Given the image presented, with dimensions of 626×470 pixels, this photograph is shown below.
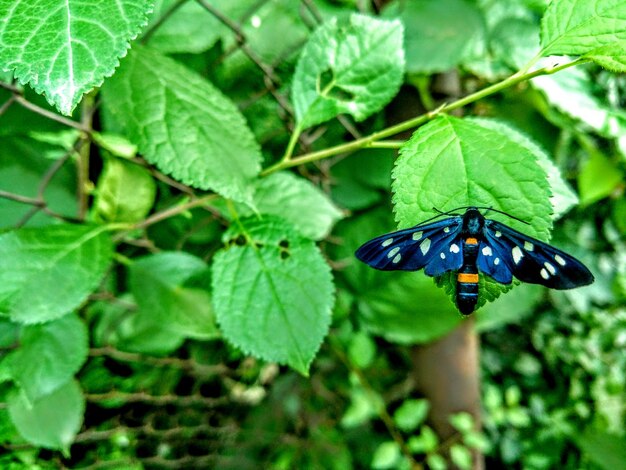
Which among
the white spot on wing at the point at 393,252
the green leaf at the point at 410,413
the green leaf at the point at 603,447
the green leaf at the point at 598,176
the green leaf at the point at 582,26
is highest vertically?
the green leaf at the point at 582,26

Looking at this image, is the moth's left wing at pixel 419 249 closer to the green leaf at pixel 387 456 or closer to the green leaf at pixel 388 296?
the green leaf at pixel 388 296

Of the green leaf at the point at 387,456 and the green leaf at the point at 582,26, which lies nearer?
the green leaf at the point at 582,26

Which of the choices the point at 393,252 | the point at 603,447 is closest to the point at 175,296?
the point at 393,252

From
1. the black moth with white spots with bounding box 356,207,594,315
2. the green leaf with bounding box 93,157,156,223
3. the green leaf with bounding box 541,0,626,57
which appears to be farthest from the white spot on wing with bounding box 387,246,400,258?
the green leaf with bounding box 93,157,156,223

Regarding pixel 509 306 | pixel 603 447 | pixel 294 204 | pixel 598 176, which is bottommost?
pixel 603 447

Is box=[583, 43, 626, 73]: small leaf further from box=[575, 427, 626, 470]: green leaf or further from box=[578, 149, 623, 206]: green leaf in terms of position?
box=[575, 427, 626, 470]: green leaf

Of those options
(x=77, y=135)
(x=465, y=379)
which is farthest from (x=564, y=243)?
(x=77, y=135)

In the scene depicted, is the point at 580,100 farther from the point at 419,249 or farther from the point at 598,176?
the point at 419,249

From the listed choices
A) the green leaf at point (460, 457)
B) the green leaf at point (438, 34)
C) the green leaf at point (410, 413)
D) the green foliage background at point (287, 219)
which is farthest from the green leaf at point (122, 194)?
the green leaf at point (460, 457)
